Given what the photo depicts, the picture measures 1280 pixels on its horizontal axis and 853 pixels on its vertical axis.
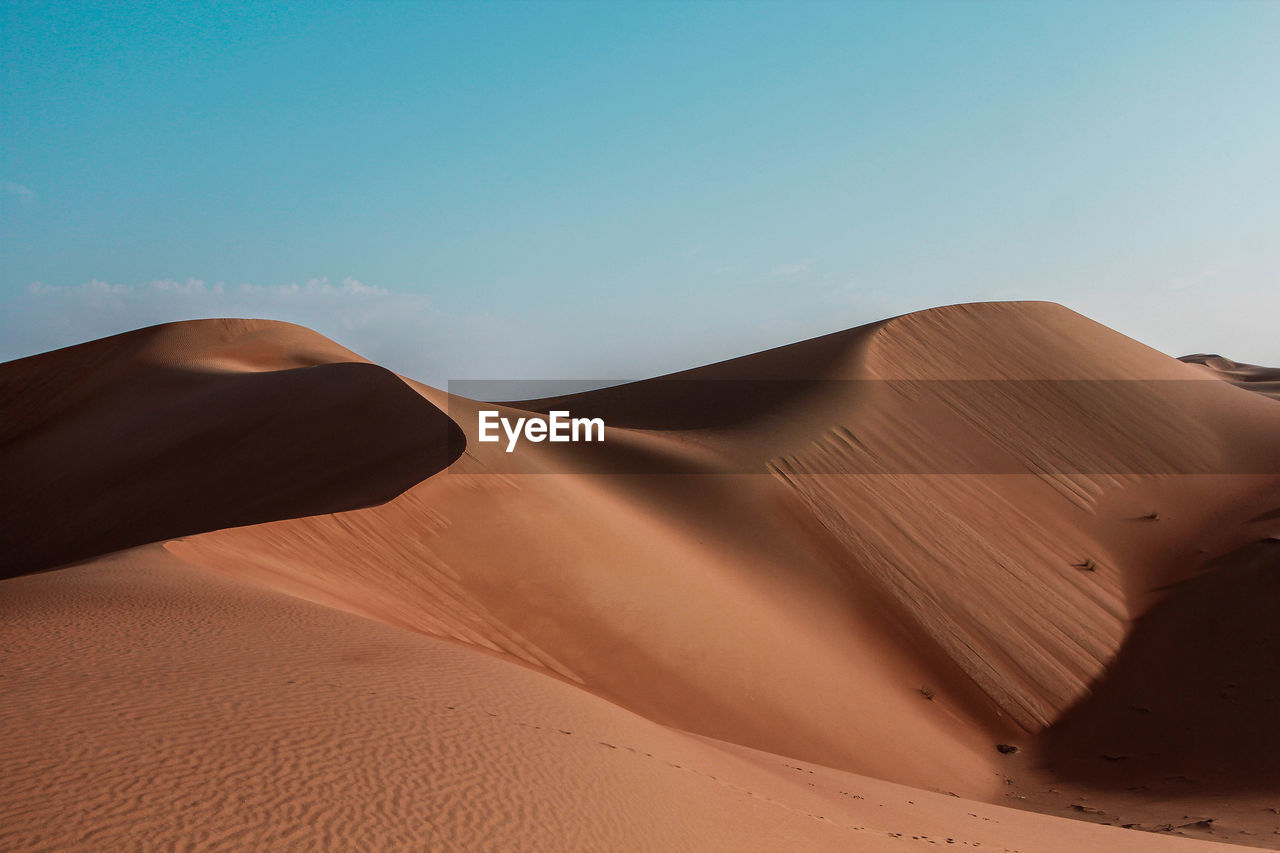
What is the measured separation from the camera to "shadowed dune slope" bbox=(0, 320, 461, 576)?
555 inches

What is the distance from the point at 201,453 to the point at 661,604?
10.5m

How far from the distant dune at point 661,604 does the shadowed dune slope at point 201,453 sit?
4.0 inches

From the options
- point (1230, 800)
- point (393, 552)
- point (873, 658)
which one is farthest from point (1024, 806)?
point (393, 552)

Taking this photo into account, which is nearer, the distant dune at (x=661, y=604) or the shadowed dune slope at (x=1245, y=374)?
the distant dune at (x=661, y=604)

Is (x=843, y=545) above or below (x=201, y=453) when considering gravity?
below

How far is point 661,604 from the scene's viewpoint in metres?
11.6

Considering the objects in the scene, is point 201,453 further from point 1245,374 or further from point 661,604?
point 1245,374

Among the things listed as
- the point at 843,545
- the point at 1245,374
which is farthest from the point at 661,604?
the point at 1245,374

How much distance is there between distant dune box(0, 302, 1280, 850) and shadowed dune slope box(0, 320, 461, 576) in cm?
10

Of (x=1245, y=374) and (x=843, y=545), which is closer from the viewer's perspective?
(x=843, y=545)

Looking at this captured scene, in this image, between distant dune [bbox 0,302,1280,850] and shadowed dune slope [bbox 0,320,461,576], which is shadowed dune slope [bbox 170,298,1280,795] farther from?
shadowed dune slope [bbox 0,320,461,576]

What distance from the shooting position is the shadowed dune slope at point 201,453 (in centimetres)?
1410

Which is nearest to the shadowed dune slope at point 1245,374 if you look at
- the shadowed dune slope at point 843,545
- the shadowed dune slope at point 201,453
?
the shadowed dune slope at point 843,545

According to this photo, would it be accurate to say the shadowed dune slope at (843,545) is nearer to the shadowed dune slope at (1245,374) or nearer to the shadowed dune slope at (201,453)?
the shadowed dune slope at (201,453)
